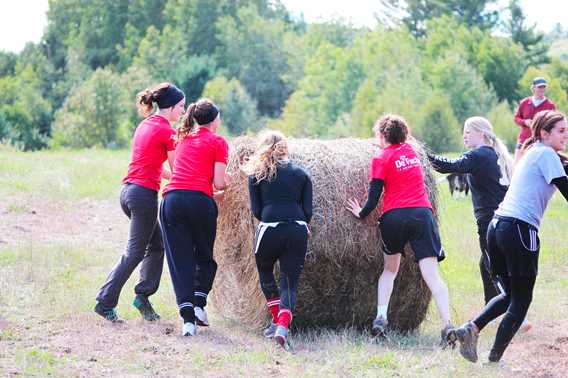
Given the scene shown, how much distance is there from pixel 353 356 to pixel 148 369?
1.64m

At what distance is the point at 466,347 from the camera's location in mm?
7207

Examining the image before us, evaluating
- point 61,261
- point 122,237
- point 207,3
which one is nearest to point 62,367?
point 61,261

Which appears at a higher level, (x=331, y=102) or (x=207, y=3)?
(x=207, y=3)

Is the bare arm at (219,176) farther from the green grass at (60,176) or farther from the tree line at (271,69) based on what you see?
the tree line at (271,69)

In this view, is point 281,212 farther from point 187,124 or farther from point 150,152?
point 150,152

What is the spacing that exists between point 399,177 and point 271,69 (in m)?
80.4

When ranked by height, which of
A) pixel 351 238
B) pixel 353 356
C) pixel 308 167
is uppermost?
pixel 308 167

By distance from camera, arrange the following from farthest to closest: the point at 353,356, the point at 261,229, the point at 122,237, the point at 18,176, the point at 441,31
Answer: the point at 441,31 < the point at 18,176 < the point at 122,237 < the point at 261,229 < the point at 353,356

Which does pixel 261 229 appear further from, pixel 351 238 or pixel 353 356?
pixel 353 356

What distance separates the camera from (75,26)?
98.2 meters

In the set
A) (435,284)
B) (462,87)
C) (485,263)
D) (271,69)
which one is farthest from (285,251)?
(271,69)

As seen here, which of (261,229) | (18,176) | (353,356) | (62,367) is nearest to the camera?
(62,367)

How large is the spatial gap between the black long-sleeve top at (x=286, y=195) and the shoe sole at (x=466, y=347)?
1.67m

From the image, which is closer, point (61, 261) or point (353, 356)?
point (353, 356)
